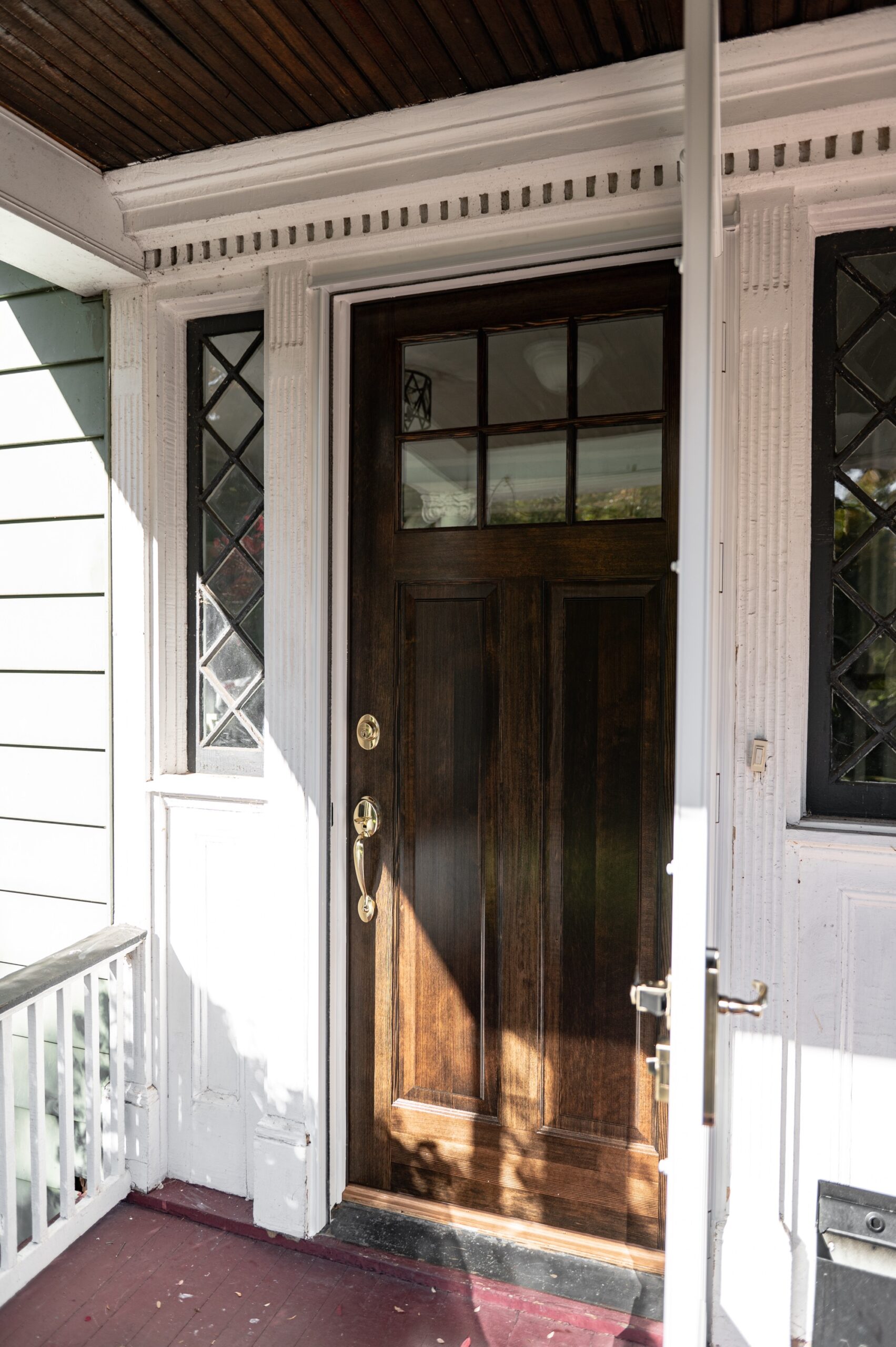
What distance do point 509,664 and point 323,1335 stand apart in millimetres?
1553

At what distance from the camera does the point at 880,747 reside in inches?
69.6

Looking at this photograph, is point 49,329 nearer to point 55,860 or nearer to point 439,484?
point 439,484

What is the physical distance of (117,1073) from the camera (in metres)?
2.31

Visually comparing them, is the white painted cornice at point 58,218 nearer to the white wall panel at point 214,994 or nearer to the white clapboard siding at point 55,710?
the white clapboard siding at point 55,710

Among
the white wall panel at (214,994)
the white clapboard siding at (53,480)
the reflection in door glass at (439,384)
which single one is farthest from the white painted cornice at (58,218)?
the white wall panel at (214,994)

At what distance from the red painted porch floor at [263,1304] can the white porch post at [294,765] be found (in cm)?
13

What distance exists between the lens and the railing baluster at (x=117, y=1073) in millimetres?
2305

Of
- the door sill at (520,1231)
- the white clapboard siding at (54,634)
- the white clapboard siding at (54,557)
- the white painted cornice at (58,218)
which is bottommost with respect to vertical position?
the door sill at (520,1231)

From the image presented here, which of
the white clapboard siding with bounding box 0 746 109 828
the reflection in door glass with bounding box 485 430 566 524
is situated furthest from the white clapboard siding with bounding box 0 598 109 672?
the reflection in door glass with bounding box 485 430 566 524

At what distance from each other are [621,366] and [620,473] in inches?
9.6

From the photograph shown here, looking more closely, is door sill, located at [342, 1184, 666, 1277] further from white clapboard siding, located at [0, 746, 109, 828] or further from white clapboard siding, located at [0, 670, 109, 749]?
white clapboard siding, located at [0, 670, 109, 749]

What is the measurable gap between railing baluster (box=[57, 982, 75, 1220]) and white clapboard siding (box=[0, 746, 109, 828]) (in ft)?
1.58

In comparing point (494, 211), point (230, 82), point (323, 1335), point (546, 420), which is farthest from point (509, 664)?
point (323, 1335)

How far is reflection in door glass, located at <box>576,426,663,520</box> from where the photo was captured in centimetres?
191
